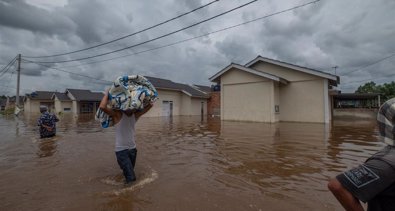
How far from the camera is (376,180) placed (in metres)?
1.17

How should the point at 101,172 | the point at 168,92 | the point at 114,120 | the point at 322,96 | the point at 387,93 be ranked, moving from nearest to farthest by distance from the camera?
the point at 114,120 → the point at 101,172 → the point at 322,96 → the point at 168,92 → the point at 387,93

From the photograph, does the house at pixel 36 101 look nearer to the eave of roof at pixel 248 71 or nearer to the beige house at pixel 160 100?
the beige house at pixel 160 100

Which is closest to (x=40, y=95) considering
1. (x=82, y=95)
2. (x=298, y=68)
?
(x=82, y=95)

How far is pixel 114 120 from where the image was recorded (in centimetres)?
370

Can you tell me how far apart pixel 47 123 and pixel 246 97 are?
12.5 meters

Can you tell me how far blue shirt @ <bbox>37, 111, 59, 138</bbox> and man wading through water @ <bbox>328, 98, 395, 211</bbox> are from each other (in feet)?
28.9

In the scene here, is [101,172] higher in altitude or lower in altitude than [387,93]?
lower

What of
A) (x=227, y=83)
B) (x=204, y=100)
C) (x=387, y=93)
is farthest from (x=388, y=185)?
(x=387, y=93)

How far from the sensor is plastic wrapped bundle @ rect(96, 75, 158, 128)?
3.51 m

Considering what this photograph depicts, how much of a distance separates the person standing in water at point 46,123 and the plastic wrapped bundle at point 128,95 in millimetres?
5447

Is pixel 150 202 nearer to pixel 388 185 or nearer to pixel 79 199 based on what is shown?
pixel 79 199

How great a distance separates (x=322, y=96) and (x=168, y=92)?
15.4m

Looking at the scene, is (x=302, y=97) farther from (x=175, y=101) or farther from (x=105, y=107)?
(x=105, y=107)

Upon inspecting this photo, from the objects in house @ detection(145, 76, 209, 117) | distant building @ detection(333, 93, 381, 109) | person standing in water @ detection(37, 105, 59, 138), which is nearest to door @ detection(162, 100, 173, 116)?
house @ detection(145, 76, 209, 117)
